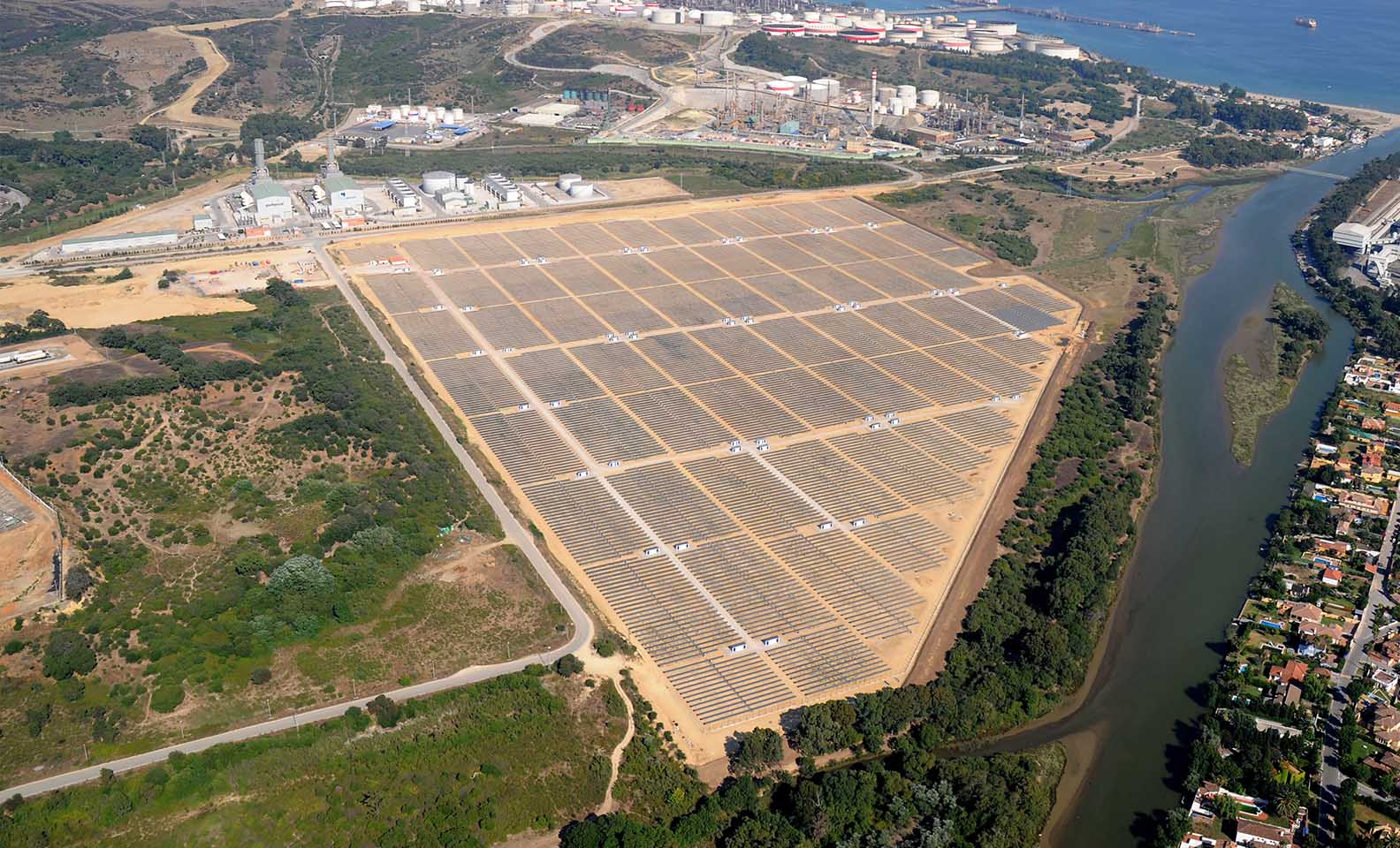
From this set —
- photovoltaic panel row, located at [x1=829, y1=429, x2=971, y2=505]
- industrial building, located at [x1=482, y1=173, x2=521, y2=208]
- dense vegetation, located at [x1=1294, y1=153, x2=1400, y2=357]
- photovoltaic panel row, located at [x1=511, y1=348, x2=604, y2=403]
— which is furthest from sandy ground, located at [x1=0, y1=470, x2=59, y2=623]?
dense vegetation, located at [x1=1294, y1=153, x2=1400, y2=357]

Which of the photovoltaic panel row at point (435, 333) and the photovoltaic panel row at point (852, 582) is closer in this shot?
the photovoltaic panel row at point (852, 582)

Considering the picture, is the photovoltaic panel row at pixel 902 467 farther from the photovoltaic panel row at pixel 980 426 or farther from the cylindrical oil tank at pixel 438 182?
the cylindrical oil tank at pixel 438 182

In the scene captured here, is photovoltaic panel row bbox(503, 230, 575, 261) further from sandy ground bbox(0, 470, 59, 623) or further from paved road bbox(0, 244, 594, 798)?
→ sandy ground bbox(0, 470, 59, 623)

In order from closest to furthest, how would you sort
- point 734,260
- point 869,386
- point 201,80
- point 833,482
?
point 833,482 → point 869,386 → point 734,260 → point 201,80

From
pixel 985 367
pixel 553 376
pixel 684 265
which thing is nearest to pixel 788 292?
pixel 684 265

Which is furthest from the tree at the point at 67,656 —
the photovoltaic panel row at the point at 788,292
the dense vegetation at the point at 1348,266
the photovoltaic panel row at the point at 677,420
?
the dense vegetation at the point at 1348,266

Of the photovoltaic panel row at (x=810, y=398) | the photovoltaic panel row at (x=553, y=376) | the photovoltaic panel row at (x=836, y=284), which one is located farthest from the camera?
the photovoltaic panel row at (x=836, y=284)

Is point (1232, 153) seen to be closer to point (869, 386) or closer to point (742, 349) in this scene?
point (869, 386)
